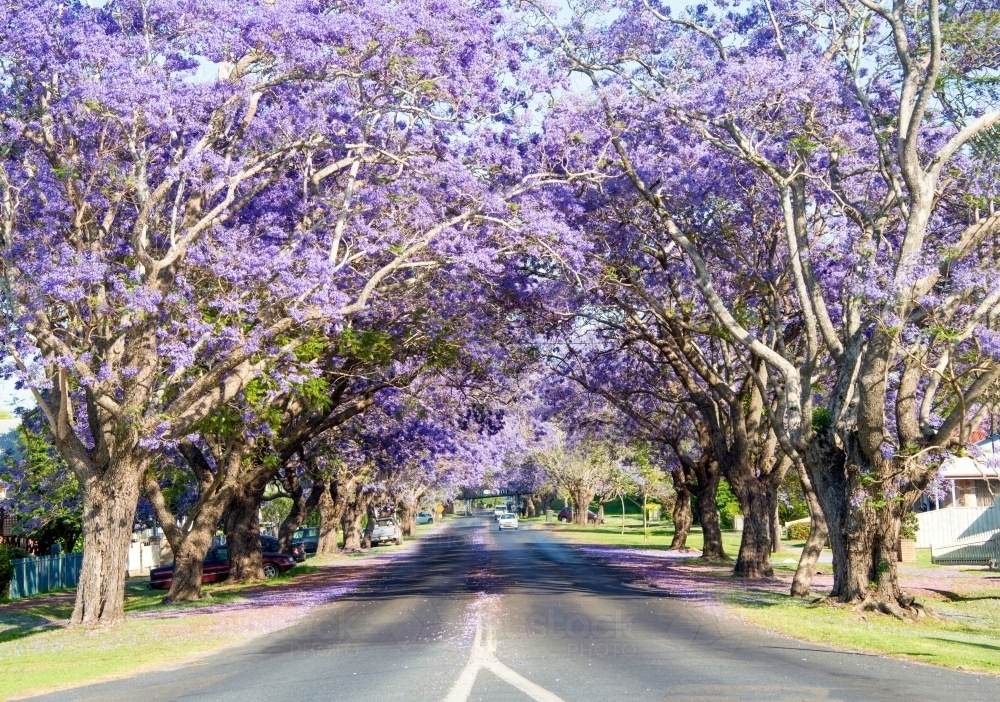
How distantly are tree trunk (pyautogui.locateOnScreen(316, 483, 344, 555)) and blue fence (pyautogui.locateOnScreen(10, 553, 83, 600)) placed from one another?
595 inches

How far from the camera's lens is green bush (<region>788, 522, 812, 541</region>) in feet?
181

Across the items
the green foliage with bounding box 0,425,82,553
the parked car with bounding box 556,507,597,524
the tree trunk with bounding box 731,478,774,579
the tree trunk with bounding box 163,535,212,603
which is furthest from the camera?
the parked car with bounding box 556,507,597,524

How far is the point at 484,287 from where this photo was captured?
25.5 m

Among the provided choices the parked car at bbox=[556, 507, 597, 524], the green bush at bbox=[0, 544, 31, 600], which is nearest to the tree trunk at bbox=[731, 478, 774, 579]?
the green bush at bbox=[0, 544, 31, 600]

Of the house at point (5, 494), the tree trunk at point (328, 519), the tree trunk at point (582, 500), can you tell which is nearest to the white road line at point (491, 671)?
the house at point (5, 494)

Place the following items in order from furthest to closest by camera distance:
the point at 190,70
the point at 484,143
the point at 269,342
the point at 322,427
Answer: the point at 322,427 < the point at 484,143 < the point at 269,342 < the point at 190,70

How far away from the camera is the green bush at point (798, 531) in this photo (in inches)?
2169

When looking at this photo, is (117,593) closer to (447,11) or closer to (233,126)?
(233,126)

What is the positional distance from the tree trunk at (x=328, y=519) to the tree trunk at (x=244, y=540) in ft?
55.9

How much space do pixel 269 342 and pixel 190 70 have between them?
4.99m

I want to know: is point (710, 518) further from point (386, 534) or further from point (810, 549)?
point (386, 534)

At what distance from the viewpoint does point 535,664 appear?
12312 mm

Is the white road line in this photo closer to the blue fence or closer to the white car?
the blue fence

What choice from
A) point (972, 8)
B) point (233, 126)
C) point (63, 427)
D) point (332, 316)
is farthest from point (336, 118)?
point (972, 8)
